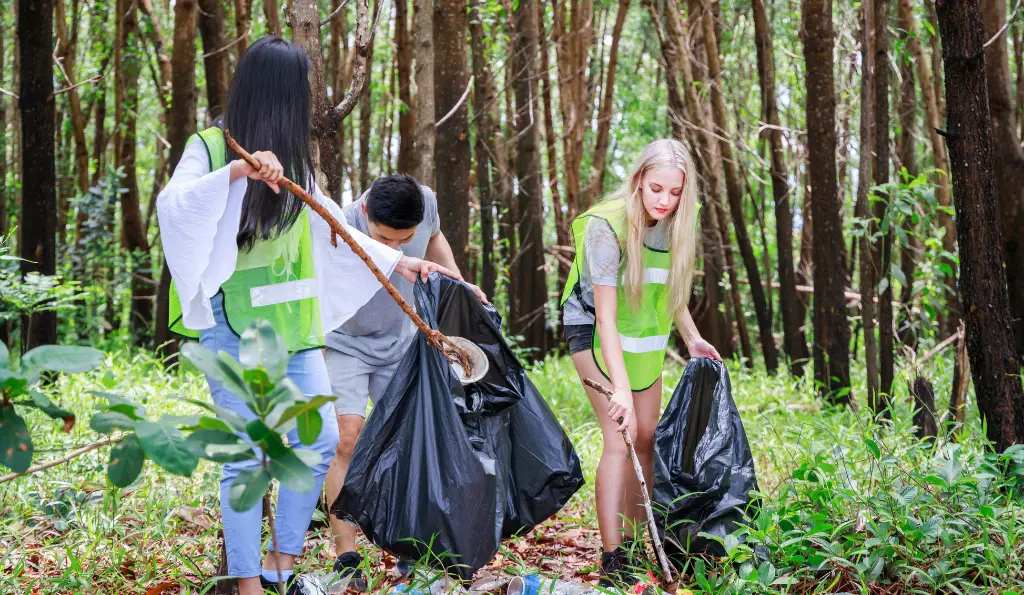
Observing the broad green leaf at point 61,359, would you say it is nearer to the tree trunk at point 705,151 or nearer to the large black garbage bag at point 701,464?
the large black garbage bag at point 701,464

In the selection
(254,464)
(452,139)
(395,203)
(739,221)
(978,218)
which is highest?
(452,139)

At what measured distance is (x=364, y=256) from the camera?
107 inches

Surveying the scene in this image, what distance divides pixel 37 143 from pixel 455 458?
4497 millimetres

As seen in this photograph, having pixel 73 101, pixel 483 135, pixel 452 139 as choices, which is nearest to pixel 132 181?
pixel 73 101

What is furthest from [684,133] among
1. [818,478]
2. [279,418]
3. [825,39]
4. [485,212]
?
[279,418]

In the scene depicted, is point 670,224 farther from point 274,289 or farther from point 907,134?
point 907,134

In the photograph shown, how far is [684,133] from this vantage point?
9156mm

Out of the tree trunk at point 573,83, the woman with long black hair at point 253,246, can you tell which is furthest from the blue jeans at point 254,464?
the tree trunk at point 573,83

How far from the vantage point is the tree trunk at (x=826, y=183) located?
6027 millimetres

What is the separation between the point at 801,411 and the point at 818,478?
9.85 feet

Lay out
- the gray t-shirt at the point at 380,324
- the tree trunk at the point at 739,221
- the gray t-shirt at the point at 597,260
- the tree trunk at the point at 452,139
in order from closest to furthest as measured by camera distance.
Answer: the gray t-shirt at the point at 597,260 → the gray t-shirt at the point at 380,324 → the tree trunk at the point at 452,139 → the tree trunk at the point at 739,221

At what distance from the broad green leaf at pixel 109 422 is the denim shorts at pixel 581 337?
197cm

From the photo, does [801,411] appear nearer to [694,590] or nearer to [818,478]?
[818,478]

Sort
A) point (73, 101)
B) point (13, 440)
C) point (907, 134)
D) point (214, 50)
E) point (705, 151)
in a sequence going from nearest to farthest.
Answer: point (13, 440), point (214, 50), point (907, 134), point (705, 151), point (73, 101)
